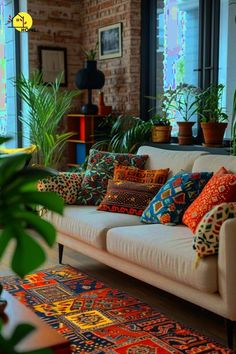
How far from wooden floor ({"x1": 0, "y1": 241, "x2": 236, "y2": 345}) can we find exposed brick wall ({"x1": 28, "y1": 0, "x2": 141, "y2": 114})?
1.85 m

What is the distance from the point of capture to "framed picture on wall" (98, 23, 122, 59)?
16.6 ft

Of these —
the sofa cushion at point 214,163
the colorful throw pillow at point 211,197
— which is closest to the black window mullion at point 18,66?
the sofa cushion at point 214,163

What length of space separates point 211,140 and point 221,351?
2.01m

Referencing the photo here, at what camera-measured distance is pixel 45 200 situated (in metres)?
0.52

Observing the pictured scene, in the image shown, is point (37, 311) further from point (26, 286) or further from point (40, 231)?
point (40, 231)

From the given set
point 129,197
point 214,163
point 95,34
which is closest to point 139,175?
point 129,197

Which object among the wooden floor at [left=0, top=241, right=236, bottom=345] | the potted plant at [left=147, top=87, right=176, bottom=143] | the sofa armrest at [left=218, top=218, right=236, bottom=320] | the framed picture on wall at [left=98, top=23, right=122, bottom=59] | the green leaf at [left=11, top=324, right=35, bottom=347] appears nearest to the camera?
the green leaf at [left=11, top=324, right=35, bottom=347]

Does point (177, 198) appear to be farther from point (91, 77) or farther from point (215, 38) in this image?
point (91, 77)

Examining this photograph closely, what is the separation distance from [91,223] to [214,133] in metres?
1.35

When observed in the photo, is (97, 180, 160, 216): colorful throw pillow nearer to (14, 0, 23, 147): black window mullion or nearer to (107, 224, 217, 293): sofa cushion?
(107, 224, 217, 293): sofa cushion

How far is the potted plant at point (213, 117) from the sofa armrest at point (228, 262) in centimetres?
179

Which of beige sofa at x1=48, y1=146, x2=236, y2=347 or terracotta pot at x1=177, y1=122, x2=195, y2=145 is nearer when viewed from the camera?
beige sofa at x1=48, y1=146, x2=236, y2=347

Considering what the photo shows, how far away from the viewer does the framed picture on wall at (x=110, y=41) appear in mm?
5051

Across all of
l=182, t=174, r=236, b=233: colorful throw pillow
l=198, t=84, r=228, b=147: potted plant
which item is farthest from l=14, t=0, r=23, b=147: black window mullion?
l=182, t=174, r=236, b=233: colorful throw pillow
